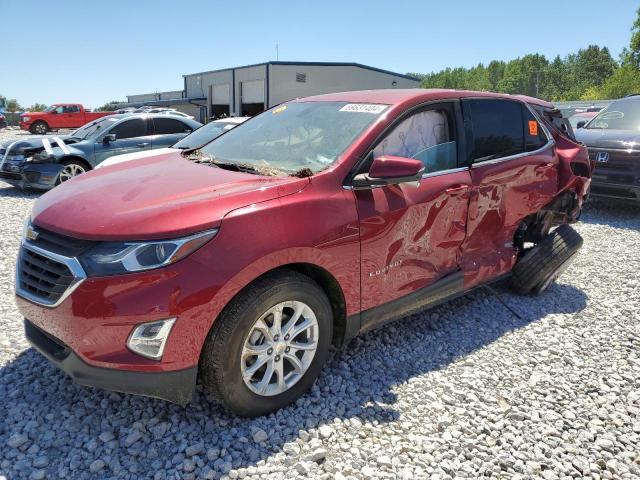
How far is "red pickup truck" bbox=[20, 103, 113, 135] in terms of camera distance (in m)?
28.3

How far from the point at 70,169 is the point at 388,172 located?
8236mm

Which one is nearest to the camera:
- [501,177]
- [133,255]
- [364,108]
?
[133,255]

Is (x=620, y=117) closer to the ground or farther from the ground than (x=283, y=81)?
closer to the ground

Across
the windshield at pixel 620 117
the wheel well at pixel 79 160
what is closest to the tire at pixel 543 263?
the windshield at pixel 620 117

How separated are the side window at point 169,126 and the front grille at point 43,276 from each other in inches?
333

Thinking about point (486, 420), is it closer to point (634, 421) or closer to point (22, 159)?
point (634, 421)

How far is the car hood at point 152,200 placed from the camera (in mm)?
2256

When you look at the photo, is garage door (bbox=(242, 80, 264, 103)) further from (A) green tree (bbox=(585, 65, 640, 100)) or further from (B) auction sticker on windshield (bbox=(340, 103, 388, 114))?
(B) auction sticker on windshield (bbox=(340, 103, 388, 114))

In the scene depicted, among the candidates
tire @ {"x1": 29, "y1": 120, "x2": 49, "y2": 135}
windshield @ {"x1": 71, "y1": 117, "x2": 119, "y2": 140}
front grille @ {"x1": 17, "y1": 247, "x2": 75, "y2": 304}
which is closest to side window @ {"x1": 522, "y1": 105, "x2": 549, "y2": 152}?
front grille @ {"x1": 17, "y1": 247, "x2": 75, "y2": 304}

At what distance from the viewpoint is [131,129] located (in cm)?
1012

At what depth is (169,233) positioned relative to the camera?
2219 mm

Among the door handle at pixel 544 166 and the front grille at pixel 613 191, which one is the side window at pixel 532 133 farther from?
the front grille at pixel 613 191

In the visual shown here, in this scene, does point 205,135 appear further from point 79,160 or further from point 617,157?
point 617,157

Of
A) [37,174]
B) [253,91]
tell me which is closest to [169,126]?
[37,174]
